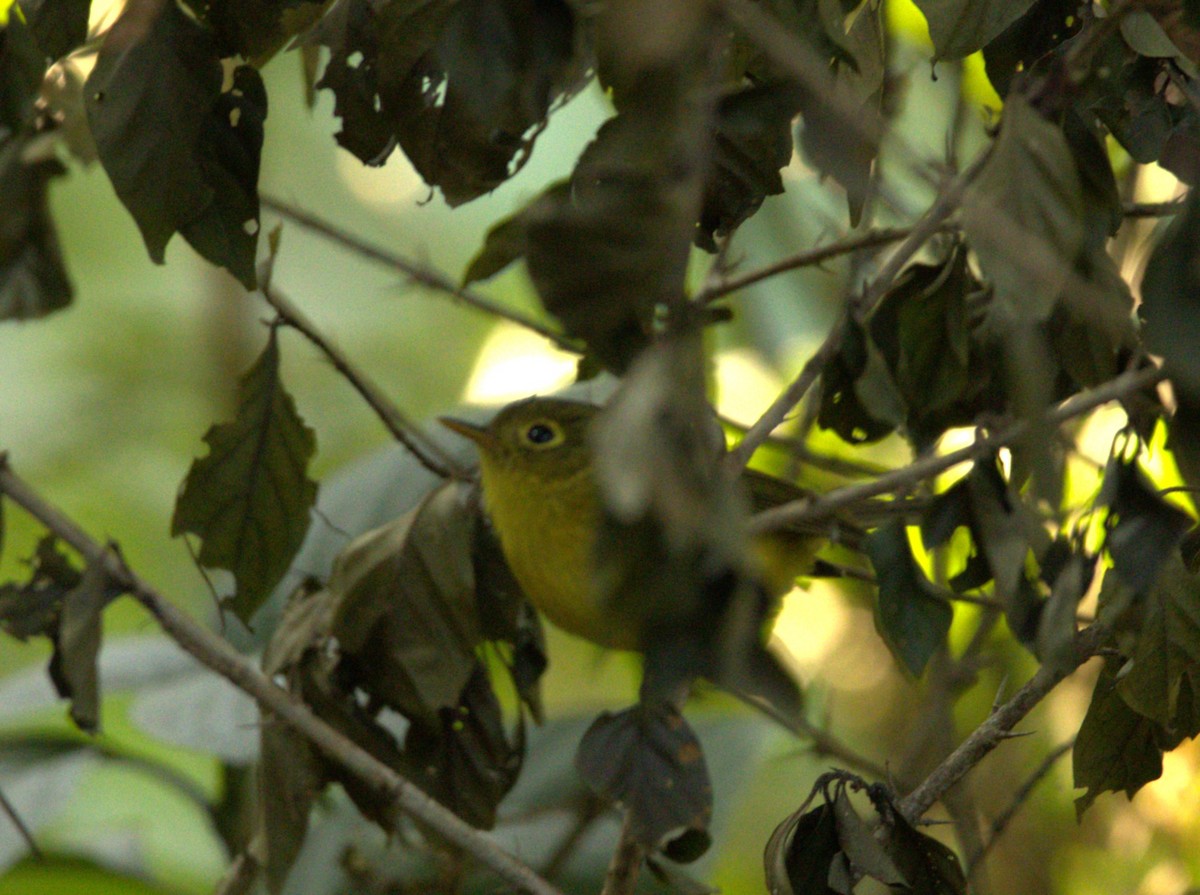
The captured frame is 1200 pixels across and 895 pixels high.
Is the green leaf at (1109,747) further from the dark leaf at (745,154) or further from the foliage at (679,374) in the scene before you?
the dark leaf at (745,154)

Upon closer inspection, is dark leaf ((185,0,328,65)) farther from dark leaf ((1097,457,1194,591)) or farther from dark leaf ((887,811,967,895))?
dark leaf ((887,811,967,895))

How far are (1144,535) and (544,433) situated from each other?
5.54 feet

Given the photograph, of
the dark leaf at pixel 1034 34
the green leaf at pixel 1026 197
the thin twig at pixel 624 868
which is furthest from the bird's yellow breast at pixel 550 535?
the green leaf at pixel 1026 197

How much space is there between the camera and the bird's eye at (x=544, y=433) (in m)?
2.72

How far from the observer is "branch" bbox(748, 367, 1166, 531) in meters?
1.13

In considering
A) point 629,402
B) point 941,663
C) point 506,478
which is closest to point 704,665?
point 629,402

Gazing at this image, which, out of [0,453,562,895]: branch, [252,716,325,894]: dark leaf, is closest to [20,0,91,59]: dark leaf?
[0,453,562,895]: branch

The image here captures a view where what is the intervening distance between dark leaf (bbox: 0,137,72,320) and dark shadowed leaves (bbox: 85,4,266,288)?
75cm

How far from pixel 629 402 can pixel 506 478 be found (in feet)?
5.85

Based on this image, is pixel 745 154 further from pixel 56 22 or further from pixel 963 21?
pixel 56 22

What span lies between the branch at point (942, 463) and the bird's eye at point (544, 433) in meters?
1.43

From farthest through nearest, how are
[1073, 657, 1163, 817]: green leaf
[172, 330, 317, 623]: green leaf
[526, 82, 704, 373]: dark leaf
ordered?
[172, 330, 317, 623]: green leaf < [1073, 657, 1163, 817]: green leaf < [526, 82, 704, 373]: dark leaf

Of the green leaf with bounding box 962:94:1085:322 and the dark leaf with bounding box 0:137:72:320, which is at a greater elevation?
the green leaf with bounding box 962:94:1085:322

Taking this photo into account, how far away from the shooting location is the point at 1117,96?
1.52m
